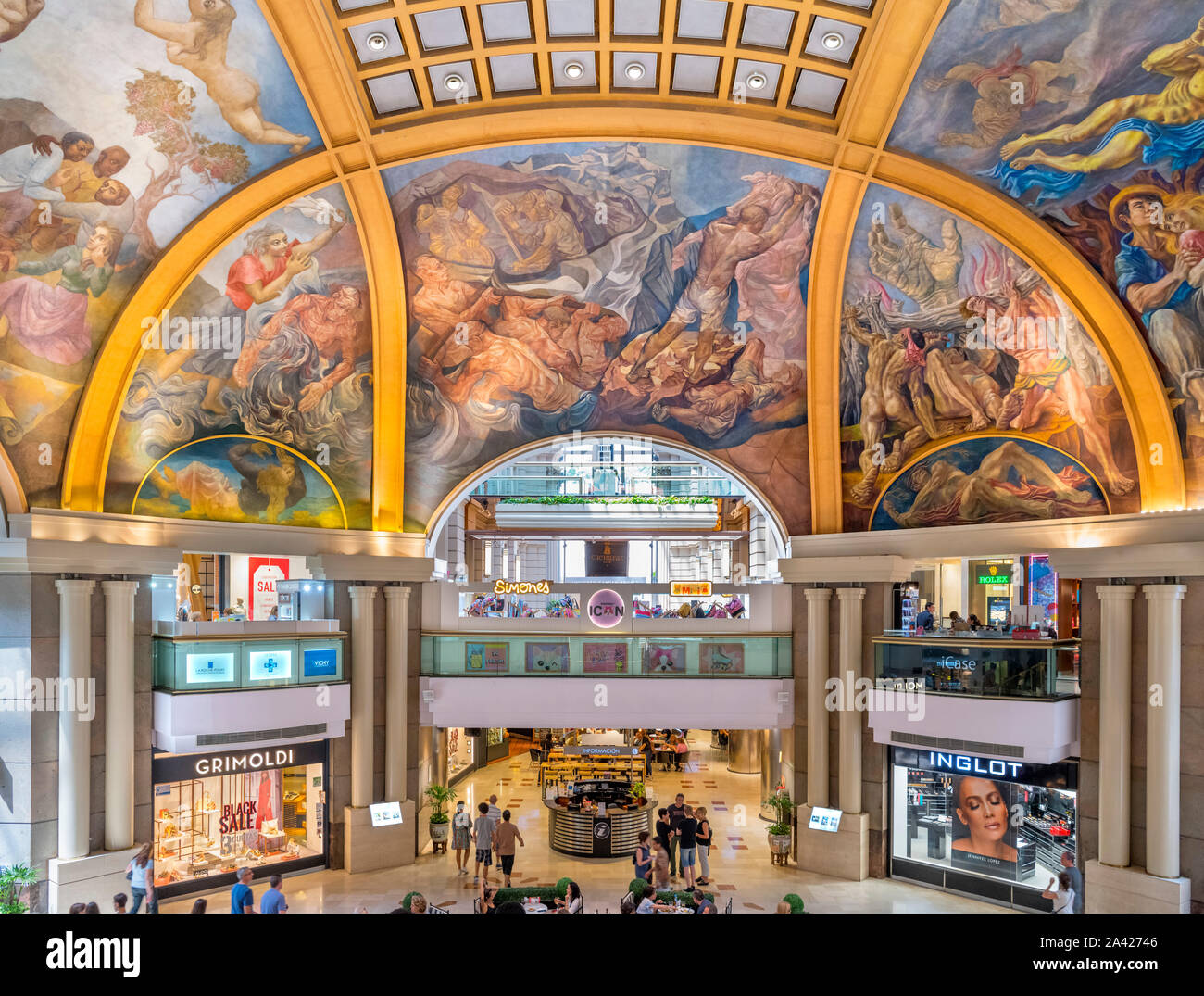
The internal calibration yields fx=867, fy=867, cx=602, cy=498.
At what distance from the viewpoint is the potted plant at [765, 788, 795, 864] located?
19.6m

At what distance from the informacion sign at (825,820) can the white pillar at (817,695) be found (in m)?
0.31

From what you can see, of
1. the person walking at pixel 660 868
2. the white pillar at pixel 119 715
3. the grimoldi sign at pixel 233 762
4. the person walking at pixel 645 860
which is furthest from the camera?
the grimoldi sign at pixel 233 762

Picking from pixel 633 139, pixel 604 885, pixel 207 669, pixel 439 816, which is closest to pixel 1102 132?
pixel 633 139

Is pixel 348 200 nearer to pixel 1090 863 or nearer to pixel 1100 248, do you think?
pixel 1100 248

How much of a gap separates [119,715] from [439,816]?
748cm

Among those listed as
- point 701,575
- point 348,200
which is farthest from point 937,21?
point 701,575

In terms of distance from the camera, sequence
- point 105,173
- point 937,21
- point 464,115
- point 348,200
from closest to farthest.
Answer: point 937,21 < point 105,173 < point 464,115 < point 348,200

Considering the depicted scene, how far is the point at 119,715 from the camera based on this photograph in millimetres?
16266

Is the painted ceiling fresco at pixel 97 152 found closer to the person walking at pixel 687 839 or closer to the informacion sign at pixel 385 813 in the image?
the informacion sign at pixel 385 813

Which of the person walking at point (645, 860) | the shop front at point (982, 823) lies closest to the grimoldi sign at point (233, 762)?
the person walking at point (645, 860)

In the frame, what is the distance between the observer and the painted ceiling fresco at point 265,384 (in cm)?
1667

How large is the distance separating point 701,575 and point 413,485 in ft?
81.3

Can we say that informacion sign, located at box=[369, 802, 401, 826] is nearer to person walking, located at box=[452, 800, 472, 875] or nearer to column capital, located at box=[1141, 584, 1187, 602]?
person walking, located at box=[452, 800, 472, 875]
